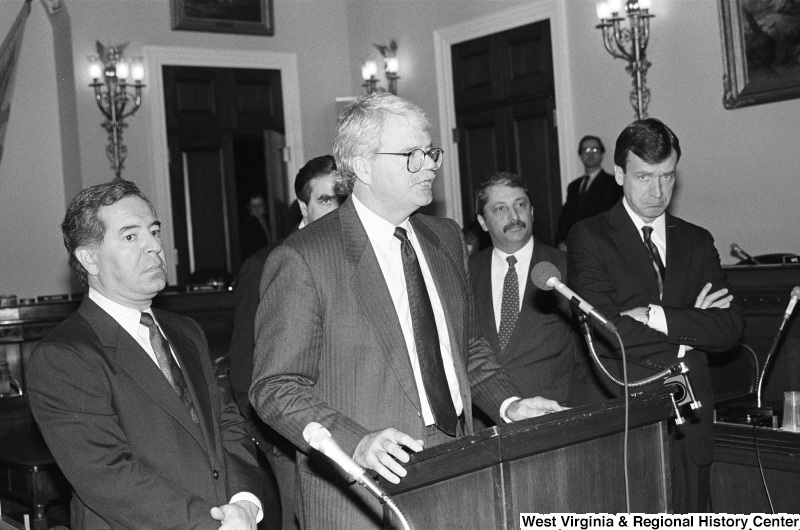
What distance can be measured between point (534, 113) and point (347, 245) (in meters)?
6.77

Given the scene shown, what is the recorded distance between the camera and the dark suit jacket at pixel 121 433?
236 cm

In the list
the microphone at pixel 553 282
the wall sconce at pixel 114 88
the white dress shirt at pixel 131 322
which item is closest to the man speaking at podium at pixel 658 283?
the microphone at pixel 553 282

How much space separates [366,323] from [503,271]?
2065 millimetres

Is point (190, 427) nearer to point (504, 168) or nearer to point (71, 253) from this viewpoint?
point (71, 253)

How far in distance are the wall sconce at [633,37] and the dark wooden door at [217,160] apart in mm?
3954

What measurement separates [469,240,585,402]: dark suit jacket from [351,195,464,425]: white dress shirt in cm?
148

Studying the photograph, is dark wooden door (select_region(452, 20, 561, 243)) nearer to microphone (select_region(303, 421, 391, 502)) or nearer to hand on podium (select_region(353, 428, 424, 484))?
hand on podium (select_region(353, 428, 424, 484))

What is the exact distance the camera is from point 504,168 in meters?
9.34

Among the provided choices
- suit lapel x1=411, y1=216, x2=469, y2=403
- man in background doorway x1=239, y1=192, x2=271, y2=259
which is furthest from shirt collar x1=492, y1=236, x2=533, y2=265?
man in background doorway x1=239, y1=192, x2=271, y2=259

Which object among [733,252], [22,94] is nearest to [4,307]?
[22,94]

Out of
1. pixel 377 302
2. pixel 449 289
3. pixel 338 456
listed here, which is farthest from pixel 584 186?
pixel 338 456

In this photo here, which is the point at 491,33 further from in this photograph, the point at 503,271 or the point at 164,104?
the point at 503,271

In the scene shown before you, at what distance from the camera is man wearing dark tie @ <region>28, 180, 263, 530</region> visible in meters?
2.37

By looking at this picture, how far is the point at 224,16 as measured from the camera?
10070 millimetres
